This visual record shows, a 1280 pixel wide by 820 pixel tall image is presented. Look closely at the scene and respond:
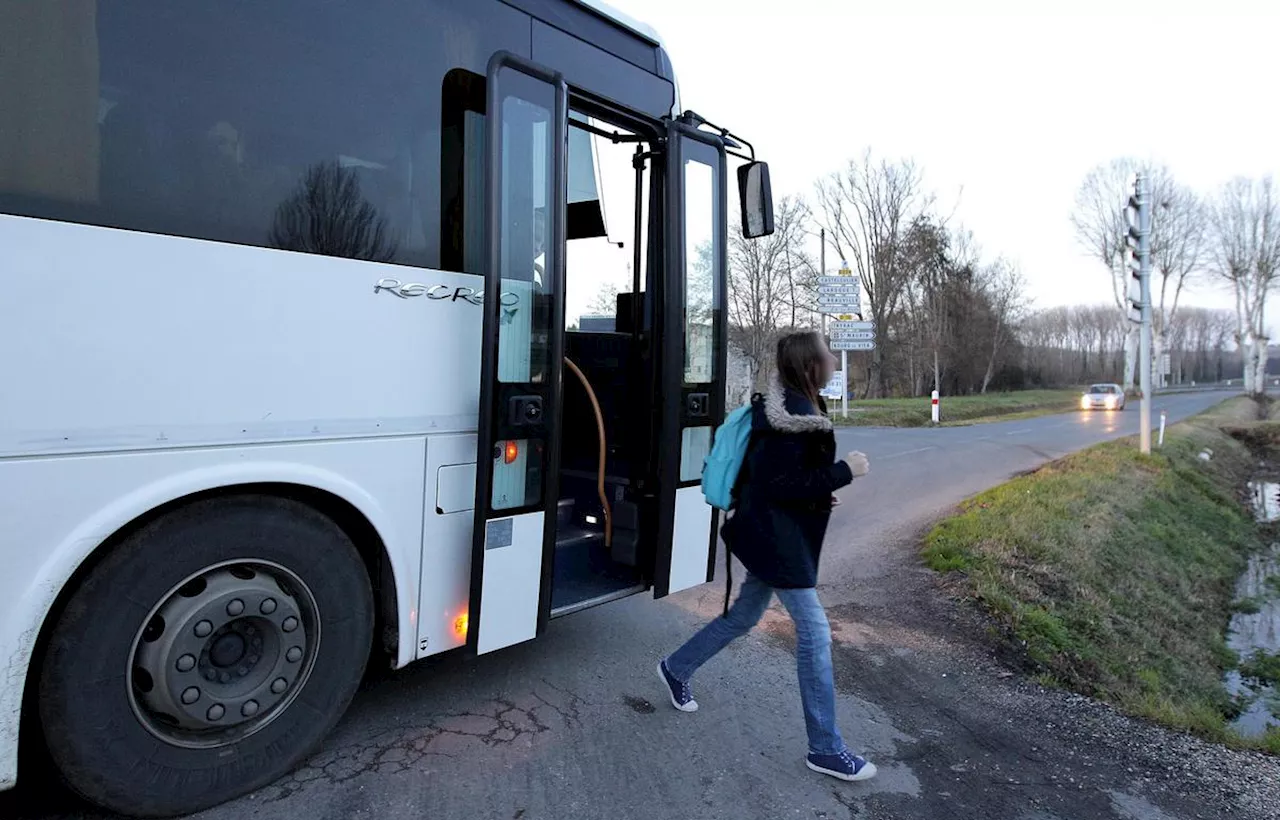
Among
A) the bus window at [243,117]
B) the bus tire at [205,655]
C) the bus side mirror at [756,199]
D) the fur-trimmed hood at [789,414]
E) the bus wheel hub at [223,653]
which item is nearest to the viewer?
the bus window at [243,117]

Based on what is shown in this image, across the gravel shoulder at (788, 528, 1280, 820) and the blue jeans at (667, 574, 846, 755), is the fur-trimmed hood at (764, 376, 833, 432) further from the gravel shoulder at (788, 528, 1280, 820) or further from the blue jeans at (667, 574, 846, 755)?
the gravel shoulder at (788, 528, 1280, 820)

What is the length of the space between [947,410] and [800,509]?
3351cm

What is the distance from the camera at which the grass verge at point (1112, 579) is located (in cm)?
522

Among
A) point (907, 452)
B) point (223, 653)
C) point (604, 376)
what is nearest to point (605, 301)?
point (604, 376)

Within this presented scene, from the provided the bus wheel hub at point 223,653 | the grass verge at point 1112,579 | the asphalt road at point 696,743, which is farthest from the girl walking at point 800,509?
the grass verge at point 1112,579

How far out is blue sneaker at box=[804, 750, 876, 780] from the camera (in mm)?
3273

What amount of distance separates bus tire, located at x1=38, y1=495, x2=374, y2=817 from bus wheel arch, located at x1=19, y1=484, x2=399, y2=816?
13 mm

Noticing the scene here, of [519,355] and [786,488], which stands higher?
[519,355]

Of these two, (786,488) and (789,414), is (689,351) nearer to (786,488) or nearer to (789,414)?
(789,414)

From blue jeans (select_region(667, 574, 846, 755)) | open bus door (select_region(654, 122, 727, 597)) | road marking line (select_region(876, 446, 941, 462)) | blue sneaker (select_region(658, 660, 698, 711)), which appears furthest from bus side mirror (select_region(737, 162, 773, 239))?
road marking line (select_region(876, 446, 941, 462))

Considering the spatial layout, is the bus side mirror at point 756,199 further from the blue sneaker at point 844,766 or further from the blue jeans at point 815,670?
the blue sneaker at point 844,766

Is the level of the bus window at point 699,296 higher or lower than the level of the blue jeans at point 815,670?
higher

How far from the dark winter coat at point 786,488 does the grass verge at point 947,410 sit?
2342 cm

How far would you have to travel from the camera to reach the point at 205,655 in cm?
279
